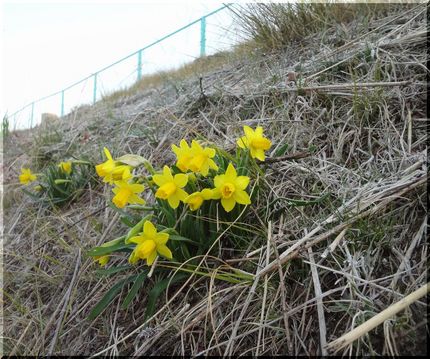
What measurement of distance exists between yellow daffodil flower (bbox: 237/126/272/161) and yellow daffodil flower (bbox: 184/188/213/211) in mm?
213

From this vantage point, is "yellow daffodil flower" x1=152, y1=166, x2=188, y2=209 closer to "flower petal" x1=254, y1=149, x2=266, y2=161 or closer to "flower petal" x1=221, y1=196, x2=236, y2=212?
"flower petal" x1=221, y1=196, x2=236, y2=212

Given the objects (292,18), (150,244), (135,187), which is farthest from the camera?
(292,18)

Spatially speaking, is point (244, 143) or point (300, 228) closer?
point (300, 228)

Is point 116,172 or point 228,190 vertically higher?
point 116,172

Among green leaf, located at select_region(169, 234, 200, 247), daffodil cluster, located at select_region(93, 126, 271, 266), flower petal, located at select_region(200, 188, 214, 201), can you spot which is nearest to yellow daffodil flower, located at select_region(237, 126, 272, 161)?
daffodil cluster, located at select_region(93, 126, 271, 266)

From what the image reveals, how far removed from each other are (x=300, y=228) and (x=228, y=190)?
224 millimetres

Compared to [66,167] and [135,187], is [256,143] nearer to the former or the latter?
[135,187]

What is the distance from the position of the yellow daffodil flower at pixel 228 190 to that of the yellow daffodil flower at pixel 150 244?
0.59ft

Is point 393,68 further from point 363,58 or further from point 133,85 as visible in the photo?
point 133,85

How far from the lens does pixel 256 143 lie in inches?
42.8

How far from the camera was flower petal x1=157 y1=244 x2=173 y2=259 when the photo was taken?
37.8 inches

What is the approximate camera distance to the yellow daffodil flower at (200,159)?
995 mm

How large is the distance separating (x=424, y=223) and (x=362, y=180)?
0.26m

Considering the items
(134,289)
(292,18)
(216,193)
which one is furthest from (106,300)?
(292,18)
